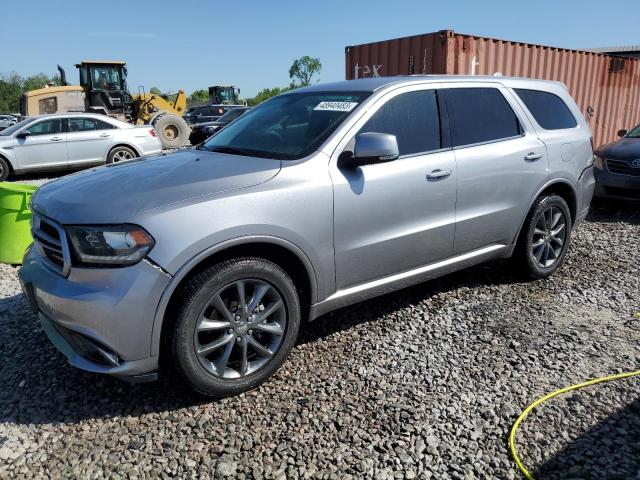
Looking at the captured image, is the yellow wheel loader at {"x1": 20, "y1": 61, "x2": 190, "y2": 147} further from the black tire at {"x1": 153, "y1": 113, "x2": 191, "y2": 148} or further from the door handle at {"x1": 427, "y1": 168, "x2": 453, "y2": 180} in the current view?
the door handle at {"x1": 427, "y1": 168, "x2": 453, "y2": 180}

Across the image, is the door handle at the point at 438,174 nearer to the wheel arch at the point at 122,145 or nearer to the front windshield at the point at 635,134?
the front windshield at the point at 635,134

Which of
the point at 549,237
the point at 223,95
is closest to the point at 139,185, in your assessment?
the point at 549,237

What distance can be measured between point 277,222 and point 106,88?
53.9 feet

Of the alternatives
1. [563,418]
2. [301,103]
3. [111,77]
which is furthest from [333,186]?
[111,77]

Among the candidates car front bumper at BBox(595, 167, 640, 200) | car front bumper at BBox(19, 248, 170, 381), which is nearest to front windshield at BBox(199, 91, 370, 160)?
car front bumper at BBox(19, 248, 170, 381)

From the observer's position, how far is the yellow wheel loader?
1611 centimetres

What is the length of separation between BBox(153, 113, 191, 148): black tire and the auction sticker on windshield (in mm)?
13170

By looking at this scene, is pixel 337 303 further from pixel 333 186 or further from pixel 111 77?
pixel 111 77

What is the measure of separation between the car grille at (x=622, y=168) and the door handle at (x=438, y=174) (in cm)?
507

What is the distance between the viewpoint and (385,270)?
339 cm

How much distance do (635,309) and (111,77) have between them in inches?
677

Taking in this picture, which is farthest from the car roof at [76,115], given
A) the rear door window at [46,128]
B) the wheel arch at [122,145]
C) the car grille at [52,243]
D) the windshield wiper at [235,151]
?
the car grille at [52,243]

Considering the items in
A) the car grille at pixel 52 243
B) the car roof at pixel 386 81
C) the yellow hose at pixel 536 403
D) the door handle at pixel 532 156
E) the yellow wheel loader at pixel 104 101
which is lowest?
the yellow hose at pixel 536 403

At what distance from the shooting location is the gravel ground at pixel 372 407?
7.82ft
